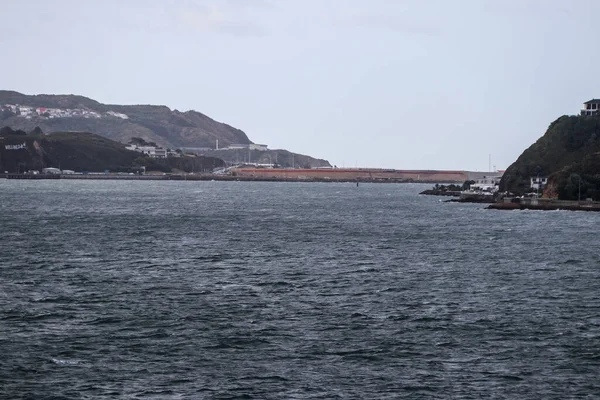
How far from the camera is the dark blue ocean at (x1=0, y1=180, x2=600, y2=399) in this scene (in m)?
36.0

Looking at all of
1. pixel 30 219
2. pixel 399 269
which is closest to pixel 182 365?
pixel 399 269

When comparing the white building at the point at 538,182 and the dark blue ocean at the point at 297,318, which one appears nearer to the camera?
the dark blue ocean at the point at 297,318

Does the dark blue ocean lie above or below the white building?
below

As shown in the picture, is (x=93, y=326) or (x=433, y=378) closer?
(x=433, y=378)

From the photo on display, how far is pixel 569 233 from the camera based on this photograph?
108125 mm

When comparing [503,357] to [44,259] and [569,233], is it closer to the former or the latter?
[44,259]

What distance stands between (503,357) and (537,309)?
42.8 ft

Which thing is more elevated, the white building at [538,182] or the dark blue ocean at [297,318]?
the white building at [538,182]

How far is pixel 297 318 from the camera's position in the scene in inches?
1914

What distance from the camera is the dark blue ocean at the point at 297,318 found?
36.0m

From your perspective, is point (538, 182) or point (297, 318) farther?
point (538, 182)

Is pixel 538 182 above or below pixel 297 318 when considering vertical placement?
above

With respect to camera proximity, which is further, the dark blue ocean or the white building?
the white building

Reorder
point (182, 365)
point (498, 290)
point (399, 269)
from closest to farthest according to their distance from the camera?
point (182, 365)
point (498, 290)
point (399, 269)
